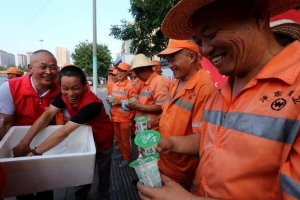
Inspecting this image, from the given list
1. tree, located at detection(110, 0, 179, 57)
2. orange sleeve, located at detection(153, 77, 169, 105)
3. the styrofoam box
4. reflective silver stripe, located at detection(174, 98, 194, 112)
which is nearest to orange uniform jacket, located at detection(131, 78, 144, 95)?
orange sleeve, located at detection(153, 77, 169, 105)

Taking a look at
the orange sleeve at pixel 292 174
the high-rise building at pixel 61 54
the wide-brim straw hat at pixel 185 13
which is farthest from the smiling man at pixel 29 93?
the high-rise building at pixel 61 54

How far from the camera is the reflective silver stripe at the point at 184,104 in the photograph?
1.86m

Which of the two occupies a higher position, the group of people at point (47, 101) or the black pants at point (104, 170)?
the group of people at point (47, 101)

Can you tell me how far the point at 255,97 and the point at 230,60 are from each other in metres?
0.22

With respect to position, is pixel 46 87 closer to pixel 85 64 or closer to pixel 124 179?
pixel 124 179

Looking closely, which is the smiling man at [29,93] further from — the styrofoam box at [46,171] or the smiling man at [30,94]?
the styrofoam box at [46,171]

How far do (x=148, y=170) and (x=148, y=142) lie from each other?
18 centimetres

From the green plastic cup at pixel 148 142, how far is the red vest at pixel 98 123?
1.21 meters

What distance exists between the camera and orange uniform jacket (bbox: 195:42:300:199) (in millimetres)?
725

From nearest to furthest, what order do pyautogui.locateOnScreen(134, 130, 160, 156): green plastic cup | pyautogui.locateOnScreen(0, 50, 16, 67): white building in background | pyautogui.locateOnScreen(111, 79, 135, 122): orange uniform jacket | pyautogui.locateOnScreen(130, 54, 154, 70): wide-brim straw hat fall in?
pyautogui.locateOnScreen(134, 130, 160, 156): green plastic cup
pyautogui.locateOnScreen(130, 54, 154, 70): wide-brim straw hat
pyautogui.locateOnScreen(111, 79, 135, 122): orange uniform jacket
pyautogui.locateOnScreen(0, 50, 16, 67): white building in background

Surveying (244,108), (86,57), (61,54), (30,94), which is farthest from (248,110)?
(61,54)

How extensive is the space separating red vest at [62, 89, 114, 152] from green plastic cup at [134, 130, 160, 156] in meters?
1.21

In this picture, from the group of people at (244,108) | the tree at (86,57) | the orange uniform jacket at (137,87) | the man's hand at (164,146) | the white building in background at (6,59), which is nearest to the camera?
the group of people at (244,108)

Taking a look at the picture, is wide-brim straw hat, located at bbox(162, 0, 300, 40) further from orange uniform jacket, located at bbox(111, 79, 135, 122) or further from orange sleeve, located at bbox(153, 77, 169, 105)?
orange uniform jacket, located at bbox(111, 79, 135, 122)
